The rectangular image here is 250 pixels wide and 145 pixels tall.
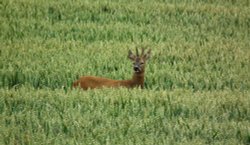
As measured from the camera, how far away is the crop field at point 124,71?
8500mm

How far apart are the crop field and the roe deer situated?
11.6 inches

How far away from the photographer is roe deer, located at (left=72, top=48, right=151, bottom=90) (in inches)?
450

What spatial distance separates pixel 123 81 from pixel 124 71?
4.52ft

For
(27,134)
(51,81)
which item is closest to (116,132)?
(27,134)

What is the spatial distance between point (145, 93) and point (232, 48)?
16.7 ft

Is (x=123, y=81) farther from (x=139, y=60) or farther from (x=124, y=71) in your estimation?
(x=124, y=71)

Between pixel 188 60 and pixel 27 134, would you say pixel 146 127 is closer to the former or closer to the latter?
pixel 27 134

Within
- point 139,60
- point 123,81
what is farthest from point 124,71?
point 123,81

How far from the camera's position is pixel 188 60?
558 inches

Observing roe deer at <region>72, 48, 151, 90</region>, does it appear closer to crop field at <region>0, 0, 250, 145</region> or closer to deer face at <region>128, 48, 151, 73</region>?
deer face at <region>128, 48, 151, 73</region>

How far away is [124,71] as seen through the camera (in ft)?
42.8

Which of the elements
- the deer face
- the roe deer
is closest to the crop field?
the roe deer

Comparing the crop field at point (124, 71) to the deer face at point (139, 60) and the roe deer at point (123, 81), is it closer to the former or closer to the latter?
the roe deer at point (123, 81)

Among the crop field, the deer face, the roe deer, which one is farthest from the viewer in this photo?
the deer face
